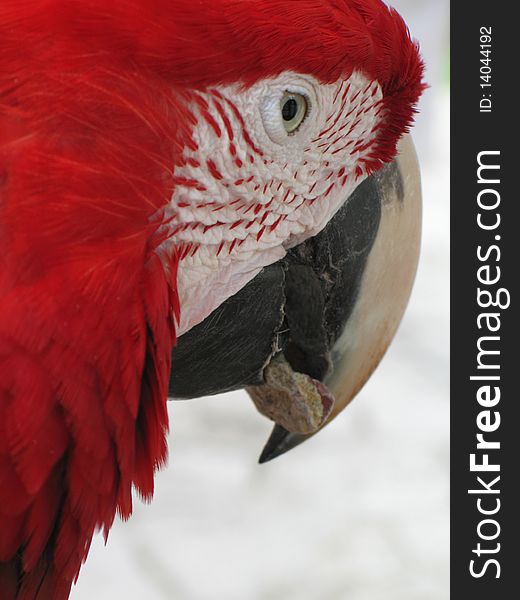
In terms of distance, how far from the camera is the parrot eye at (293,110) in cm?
56

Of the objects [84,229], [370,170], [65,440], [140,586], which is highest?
[370,170]

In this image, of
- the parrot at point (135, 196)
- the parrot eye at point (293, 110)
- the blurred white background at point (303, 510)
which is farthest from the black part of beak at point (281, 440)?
the blurred white background at point (303, 510)

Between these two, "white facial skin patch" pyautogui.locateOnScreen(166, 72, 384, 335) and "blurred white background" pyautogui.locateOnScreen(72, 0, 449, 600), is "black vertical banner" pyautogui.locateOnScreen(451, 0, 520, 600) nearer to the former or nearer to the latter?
"blurred white background" pyautogui.locateOnScreen(72, 0, 449, 600)

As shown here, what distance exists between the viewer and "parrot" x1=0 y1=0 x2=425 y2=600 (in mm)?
477

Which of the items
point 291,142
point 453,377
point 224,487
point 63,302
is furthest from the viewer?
point 224,487

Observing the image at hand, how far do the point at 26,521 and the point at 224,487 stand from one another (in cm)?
106

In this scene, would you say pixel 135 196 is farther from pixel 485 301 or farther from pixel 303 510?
pixel 303 510

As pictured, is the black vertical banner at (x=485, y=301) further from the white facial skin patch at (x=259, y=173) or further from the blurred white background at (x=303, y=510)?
the white facial skin patch at (x=259, y=173)

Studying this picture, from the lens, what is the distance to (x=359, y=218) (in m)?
0.68

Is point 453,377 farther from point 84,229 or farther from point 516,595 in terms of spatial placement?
point 84,229

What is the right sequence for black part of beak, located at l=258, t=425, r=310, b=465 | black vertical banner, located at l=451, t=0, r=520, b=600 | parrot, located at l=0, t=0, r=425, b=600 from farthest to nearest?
black vertical banner, located at l=451, t=0, r=520, b=600 → black part of beak, located at l=258, t=425, r=310, b=465 → parrot, located at l=0, t=0, r=425, b=600

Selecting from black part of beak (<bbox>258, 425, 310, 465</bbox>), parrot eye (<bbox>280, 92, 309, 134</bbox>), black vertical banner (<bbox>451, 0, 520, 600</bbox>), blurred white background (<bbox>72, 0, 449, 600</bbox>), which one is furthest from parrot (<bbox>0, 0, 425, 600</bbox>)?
blurred white background (<bbox>72, 0, 449, 600</bbox>)

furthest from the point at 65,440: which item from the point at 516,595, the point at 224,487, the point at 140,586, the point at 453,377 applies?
the point at 224,487

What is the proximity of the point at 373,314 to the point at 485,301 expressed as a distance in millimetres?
435
